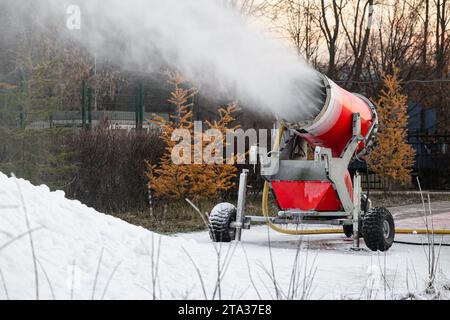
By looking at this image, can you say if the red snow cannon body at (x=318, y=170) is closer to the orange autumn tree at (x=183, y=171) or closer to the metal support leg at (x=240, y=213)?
the metal support leg at (x=240, y=213)

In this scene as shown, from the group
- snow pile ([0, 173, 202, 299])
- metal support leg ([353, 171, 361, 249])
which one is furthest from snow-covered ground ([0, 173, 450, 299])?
→ metal support leg ([353, 171, 361, 249])

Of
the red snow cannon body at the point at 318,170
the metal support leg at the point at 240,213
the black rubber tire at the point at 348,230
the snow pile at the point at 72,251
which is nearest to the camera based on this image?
the snow pile at the point at 72,251

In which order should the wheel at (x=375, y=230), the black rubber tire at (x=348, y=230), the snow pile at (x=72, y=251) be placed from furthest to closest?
the black rubber tire at (x=348, y=230) < the wheel at (x=375, y=230) < the snow pile at (x=72, y=251)

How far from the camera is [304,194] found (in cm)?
1137

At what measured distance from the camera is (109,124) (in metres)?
18.9

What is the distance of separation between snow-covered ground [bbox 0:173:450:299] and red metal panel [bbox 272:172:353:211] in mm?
1601

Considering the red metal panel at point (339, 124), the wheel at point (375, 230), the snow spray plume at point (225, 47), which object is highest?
the snow spray plume at point (225, 47)

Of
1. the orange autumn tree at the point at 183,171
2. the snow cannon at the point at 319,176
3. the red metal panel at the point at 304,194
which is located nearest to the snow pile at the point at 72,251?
the snow cannon at the point at 319,176

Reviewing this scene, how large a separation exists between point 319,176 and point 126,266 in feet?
15.8

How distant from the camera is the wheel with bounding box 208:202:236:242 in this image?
36.8ft

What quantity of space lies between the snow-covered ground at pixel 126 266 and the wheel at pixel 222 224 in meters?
1.40

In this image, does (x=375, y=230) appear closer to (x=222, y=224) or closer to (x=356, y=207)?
(x=356, y=207)

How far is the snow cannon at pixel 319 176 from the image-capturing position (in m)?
10.9

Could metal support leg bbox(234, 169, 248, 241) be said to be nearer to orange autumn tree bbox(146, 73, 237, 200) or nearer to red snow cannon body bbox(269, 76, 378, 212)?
red snow cannon body bbox(269, 76, 378, 212)
